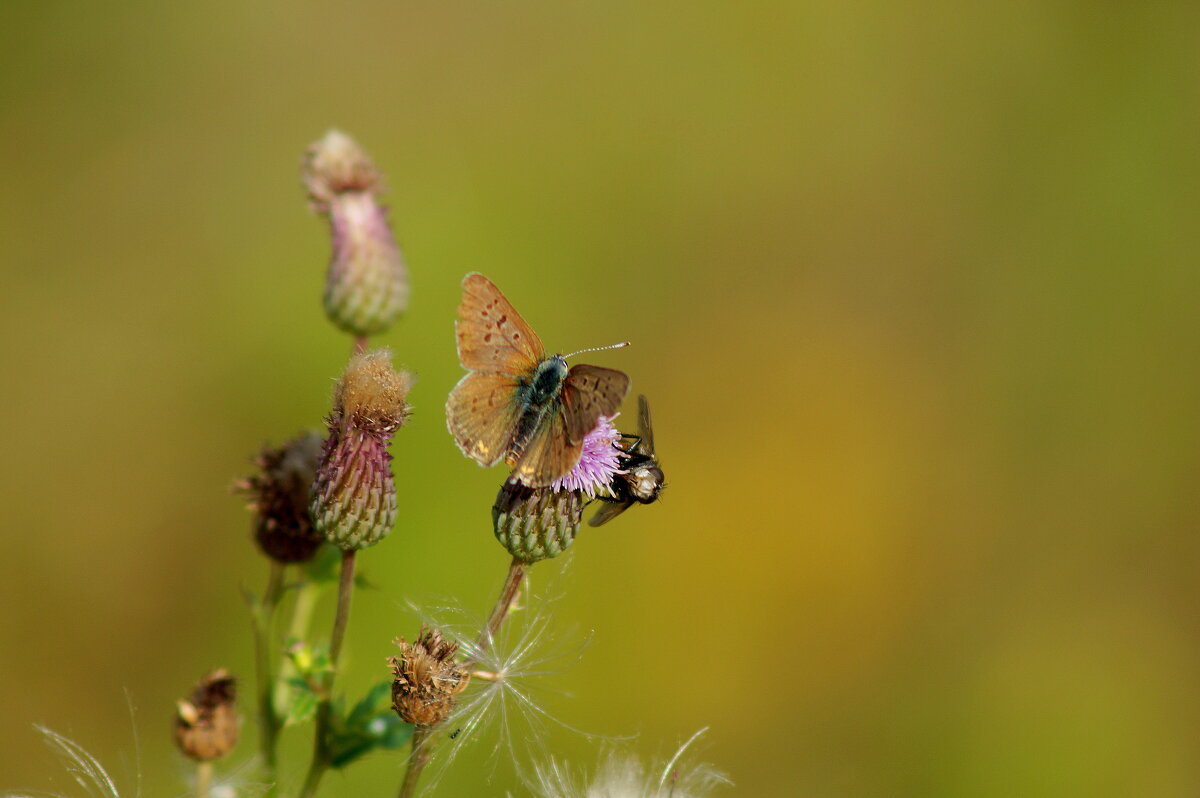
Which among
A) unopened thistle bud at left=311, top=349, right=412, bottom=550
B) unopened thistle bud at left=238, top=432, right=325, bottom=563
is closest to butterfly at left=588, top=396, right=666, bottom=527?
unopened thistle bud at left=311, top=349, right=412, bottom=550

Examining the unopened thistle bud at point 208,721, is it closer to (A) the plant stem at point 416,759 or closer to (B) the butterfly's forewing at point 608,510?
(A) the plant stem at point 416,759

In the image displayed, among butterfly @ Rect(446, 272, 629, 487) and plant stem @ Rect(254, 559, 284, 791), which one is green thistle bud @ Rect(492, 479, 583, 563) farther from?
plant stem @ Rect(254, 559, 284, 791)

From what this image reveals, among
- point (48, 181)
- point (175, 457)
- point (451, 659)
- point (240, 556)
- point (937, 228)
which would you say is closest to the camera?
point (451, 659)

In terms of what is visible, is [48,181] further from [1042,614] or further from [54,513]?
[1042,614]

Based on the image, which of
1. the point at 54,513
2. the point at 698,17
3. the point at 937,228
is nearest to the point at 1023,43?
the point at 937,228

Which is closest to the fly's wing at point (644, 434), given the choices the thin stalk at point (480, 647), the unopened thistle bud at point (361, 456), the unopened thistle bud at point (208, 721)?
the thin stalk at point (480, 647)

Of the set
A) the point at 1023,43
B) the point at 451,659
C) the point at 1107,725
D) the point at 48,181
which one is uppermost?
the point at 1023,43

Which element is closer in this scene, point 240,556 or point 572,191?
point 240,556
